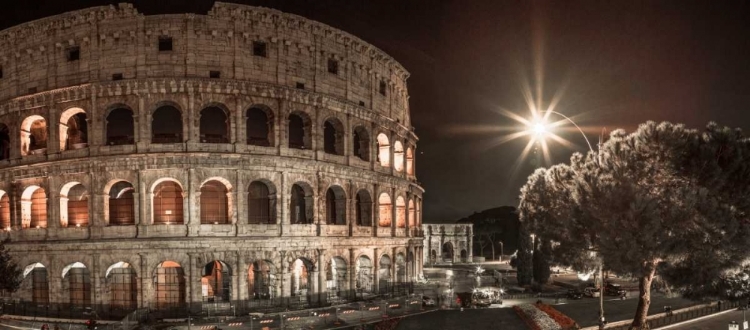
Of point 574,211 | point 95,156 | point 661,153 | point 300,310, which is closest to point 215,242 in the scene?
point 300,310

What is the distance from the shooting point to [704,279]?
2033 centimetres

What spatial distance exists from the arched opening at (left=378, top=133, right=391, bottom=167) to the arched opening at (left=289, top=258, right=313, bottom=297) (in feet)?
31.3

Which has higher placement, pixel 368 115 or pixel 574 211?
pixel 368 115

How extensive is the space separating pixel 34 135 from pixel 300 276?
761 inches

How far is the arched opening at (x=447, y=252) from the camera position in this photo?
86.6 metres

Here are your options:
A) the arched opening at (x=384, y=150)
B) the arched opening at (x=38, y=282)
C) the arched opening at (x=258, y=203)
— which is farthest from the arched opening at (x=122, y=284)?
the arched opening at (x=384, y=150)

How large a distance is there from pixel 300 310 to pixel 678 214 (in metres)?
19.5

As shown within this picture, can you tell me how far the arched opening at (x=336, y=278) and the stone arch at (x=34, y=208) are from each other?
1726 centimetres

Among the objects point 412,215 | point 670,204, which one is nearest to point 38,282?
point 412,215

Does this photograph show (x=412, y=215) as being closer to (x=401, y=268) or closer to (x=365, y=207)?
(x=401, y=268)

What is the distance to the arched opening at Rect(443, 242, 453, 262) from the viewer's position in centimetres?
8655

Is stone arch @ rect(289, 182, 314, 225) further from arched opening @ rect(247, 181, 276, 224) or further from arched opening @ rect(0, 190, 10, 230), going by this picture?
arched opening @ rect(0, 190, 10, 230)

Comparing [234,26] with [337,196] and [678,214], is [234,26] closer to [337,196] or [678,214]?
[337,196]

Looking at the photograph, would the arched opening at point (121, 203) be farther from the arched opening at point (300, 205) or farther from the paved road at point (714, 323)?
the paved road at point (714, 323)
